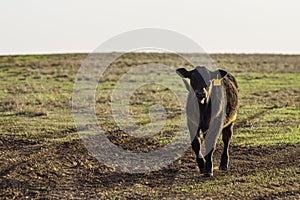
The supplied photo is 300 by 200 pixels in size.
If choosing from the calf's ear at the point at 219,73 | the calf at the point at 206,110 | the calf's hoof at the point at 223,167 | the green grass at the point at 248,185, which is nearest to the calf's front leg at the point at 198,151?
the calf at the point at 206,110

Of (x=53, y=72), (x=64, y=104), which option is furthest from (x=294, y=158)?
(x=53, y=72)

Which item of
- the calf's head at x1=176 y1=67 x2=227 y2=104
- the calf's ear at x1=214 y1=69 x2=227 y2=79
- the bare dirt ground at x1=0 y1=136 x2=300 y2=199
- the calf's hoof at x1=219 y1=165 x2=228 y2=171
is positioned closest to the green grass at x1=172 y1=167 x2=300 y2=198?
the bare dirt ground at x1=0 y1=136 x2=300 y2=199

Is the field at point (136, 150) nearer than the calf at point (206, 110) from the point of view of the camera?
Yes

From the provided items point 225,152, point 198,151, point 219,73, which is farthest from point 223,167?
point 219,73

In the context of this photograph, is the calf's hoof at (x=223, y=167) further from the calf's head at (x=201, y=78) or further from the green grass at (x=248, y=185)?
the calf's head at (x=201, y=78)

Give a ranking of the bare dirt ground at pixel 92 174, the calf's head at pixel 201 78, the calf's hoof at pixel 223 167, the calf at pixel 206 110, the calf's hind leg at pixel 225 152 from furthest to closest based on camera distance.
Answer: the calf's hind leg at pixel 225 152
the calf's hoof at pixel 223 167
the calf at pixel 206 110
the calf's head at pixel 201 78
the bare dirt ground at pixel 92 174

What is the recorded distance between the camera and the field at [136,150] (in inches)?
402

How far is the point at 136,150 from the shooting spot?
44.8 feet

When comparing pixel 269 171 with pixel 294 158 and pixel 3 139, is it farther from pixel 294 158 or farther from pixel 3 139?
pixel 3 139

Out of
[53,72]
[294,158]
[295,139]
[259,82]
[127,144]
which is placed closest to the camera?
[294,158]

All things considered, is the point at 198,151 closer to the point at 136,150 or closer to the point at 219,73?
the point at 219,73

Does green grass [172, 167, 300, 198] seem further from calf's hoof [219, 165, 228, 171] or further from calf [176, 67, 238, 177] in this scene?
calf's hoof [219, 165, 228, 171]

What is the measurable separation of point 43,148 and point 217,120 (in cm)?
426

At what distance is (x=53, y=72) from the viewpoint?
37.7 meters
